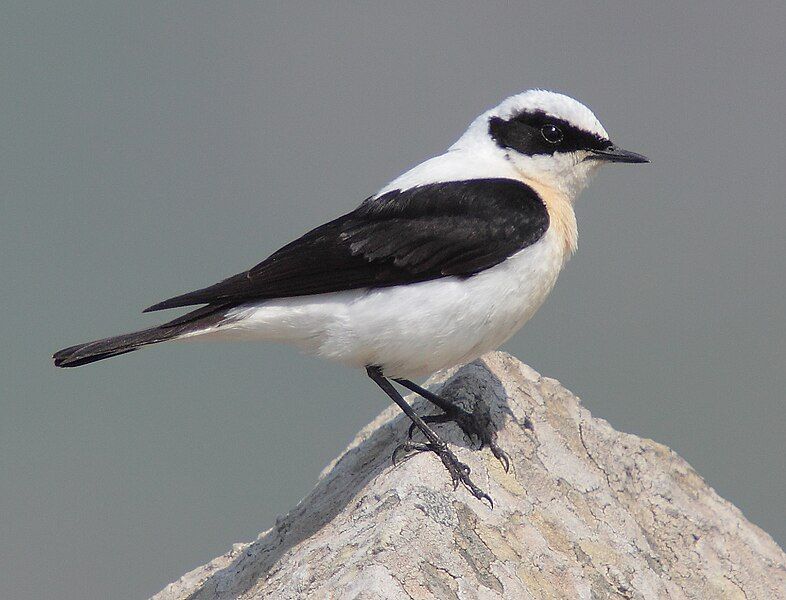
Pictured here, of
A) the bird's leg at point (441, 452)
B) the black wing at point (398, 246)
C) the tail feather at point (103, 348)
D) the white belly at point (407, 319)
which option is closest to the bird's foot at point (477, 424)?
the bird's leg at point (441, 452)

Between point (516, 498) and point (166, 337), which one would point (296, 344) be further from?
point (516, 498)

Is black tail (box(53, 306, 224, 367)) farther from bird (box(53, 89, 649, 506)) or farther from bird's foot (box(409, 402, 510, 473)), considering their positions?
bird's foot (box(409, 402, 510, 473))

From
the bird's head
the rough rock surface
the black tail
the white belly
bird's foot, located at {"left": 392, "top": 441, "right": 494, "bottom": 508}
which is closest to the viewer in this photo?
the rough rock surface

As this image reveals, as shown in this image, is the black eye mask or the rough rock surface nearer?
the rough rock surface

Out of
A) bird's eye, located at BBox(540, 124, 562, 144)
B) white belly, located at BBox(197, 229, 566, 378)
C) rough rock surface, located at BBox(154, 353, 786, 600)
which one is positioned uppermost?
bird's eye, located at BBox(540, 124, 562, 144)

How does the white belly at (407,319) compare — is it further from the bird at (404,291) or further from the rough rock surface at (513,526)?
the rough rock surface at (513,526)

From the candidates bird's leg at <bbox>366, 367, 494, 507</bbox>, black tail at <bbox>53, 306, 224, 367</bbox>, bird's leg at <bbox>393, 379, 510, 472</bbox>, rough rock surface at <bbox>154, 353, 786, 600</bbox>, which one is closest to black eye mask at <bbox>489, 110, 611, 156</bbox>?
rough rock surface at <bbox>154, 353, 786, 600</bbox>

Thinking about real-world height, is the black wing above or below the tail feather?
below

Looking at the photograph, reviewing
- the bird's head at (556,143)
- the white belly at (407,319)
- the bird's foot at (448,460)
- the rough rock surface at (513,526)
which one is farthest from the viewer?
the bird's head at (556,143)
